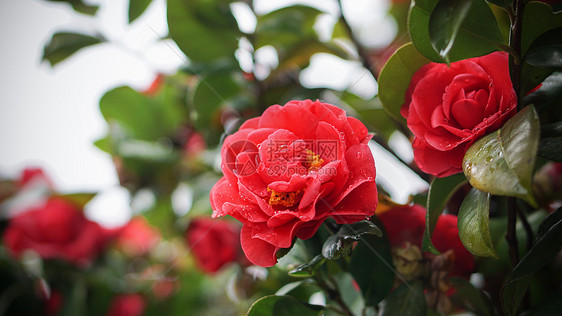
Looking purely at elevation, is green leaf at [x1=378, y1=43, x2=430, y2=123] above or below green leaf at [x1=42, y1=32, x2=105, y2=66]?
above

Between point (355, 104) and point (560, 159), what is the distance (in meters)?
0.35

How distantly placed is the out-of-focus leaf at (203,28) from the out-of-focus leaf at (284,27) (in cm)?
5

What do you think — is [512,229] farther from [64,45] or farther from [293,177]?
[64,45]

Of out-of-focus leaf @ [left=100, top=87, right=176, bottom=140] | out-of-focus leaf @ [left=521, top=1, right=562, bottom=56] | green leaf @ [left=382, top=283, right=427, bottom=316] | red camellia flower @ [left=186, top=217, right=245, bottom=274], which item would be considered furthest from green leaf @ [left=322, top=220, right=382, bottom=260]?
out-of-focus leaf @ [left=100, top=87, right=176, bottom=140]

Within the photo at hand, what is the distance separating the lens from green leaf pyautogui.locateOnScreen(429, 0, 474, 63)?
332 millimetres

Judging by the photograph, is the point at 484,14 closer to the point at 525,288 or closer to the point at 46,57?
the point at 525,288

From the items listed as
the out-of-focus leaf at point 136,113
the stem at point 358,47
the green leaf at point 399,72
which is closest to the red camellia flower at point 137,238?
the out-of-focus leaf at point 136,113

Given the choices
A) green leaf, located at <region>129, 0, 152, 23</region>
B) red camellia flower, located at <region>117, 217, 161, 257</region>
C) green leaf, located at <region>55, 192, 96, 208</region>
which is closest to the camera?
green leaf, located at <region>129, 0, 152, 23</region>

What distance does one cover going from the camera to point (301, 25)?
0.74 metres

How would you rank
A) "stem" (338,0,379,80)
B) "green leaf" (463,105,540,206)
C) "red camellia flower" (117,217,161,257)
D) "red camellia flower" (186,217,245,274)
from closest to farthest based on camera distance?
"green leaf" (463,105,540,206), "stem" (338,0,379,80), "red camellia flower" (186,217,245,274), "red camellia flower" (117,217,161,257)

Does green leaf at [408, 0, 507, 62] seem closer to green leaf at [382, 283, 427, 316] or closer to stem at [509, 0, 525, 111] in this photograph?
stem at [509, 0, 525, 111]

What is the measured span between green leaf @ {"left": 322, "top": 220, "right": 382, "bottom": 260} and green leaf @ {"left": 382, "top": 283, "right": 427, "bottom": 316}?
0.40 ft

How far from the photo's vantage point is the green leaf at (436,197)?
0.42 metres

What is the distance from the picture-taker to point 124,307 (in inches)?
41.3
